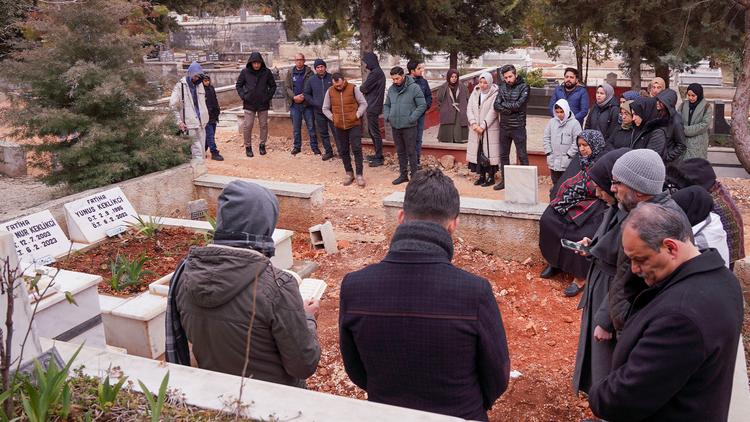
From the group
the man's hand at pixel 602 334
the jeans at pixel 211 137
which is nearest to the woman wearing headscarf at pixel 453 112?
the jeans at pixel 211 137

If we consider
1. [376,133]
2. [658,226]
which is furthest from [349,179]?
[658,226]

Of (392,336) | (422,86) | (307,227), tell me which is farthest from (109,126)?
(392,336)

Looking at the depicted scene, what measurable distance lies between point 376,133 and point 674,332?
883cm

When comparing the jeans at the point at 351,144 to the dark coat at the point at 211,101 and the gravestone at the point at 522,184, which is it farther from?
the gravestone at the point at 522,184

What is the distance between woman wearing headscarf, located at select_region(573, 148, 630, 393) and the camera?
11.1ft

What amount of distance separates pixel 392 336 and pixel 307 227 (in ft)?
17.0

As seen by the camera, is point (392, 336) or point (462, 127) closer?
point (392, 336)

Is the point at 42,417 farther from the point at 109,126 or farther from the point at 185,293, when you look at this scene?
the point at 109,126

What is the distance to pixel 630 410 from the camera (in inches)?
96.3

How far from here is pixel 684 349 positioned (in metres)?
2.24

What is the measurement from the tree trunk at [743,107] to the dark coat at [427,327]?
9.87 m

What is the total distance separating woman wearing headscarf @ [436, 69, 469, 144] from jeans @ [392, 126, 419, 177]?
1938 mm

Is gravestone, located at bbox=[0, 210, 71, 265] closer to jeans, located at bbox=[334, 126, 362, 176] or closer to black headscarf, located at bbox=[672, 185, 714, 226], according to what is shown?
jeans, located at bbox=[334, 126, 362, 176]

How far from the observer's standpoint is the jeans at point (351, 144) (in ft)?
32.0
